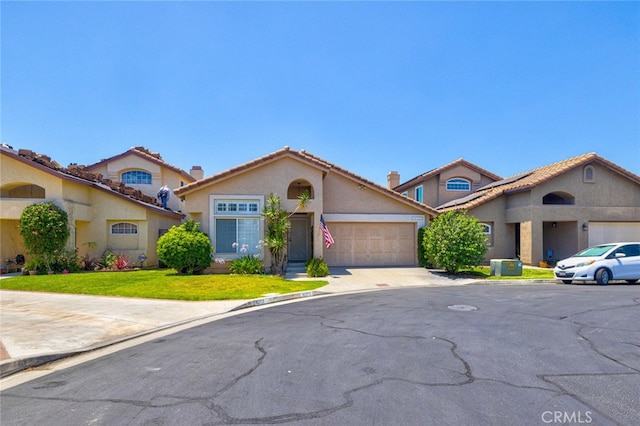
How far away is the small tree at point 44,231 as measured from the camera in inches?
656

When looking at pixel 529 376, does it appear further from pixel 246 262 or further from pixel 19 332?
pixel 246 262

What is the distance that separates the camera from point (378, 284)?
1508cm

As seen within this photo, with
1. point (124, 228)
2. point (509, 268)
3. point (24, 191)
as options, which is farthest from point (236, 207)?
point (509, 268)

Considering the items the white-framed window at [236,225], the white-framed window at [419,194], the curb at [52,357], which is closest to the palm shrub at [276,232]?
the white-framed window at [236,225]

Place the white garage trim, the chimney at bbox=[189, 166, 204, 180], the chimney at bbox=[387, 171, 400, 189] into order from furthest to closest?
the chimney at bbox=[387, 171, 400, 189] → the chimney at bbox=[189, 166, 204, 180] → the white garage trim

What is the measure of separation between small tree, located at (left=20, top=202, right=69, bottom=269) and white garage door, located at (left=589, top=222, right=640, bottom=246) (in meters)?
28.6

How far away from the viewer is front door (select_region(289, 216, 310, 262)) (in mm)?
21125

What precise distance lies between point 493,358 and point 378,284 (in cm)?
942

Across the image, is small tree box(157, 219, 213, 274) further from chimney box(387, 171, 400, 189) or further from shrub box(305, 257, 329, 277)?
chimney box(387, 171, 400, 189)

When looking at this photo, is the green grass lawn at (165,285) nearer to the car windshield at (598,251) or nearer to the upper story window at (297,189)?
the upper story window at (297,189)

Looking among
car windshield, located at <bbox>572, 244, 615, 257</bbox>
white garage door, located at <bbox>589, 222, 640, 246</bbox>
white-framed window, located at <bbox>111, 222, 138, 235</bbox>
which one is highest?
white-framed window, located at <bbox>111, 222, 138, 235</bbox>

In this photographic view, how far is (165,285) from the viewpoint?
44.2ft

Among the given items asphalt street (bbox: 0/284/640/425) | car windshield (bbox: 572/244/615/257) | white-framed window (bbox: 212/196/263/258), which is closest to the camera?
asphalt street (bbox: 0/284/640/425)

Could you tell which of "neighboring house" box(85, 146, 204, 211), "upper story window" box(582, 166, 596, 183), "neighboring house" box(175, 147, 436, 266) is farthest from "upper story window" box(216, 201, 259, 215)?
"upper story window" box(582, 166, 596, 183)
